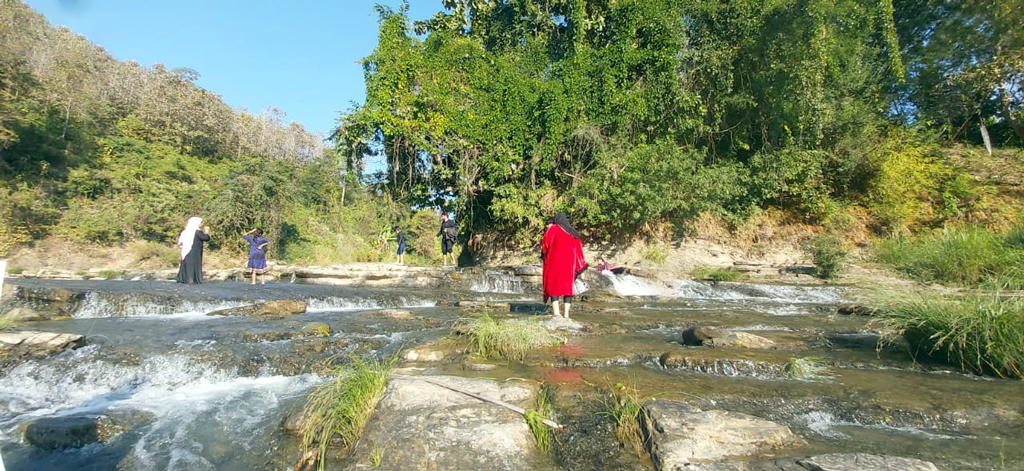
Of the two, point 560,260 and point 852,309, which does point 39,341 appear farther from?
point 852,309

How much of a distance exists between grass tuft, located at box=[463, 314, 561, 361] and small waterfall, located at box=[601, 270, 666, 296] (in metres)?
8.11

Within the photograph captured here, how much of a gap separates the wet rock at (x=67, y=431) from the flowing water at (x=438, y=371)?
0.23 feet

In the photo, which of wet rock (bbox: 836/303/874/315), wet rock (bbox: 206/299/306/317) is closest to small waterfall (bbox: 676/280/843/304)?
wet rock (bbox: 836/303/874/315)

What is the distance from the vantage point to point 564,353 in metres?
5.32

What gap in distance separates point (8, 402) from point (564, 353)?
5351 mm

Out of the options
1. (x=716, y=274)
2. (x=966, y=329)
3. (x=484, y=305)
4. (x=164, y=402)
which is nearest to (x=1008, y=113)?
(x=716, y=274)

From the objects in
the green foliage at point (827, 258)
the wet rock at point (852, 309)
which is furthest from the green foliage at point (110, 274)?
the green foliage at point (827, 258)

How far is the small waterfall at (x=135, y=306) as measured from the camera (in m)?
9.15

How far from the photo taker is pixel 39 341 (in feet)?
19.0

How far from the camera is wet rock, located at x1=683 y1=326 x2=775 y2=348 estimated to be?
5770mm

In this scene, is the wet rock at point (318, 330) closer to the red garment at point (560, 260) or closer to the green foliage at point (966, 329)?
the red garment at point (560, 260)

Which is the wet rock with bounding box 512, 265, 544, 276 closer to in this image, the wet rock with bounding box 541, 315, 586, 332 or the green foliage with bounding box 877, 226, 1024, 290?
the wet rock with bounding box 541, 315, 586, 332

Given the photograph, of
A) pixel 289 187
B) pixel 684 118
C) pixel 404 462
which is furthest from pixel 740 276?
pixel 289 187

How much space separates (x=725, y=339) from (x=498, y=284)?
853 centimetres
